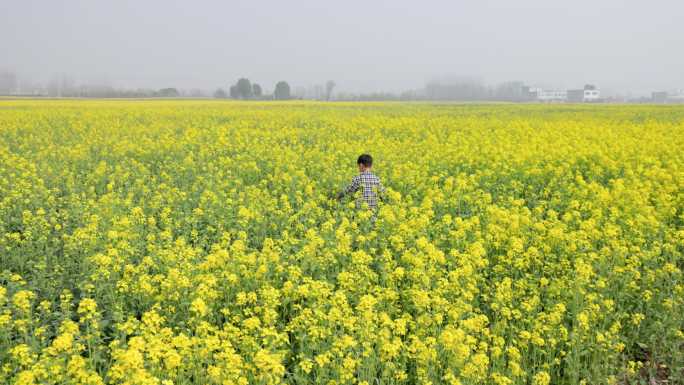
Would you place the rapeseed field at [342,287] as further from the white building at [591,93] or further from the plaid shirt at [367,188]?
the white building at [591,93]

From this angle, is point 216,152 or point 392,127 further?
point 392,127

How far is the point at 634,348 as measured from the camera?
6047 millimetres

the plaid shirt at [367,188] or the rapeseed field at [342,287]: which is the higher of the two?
the plaid shirt at [367,188]

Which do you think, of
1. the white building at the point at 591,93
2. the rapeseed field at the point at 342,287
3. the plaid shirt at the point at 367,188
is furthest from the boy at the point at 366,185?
the white building at the point at 591,93

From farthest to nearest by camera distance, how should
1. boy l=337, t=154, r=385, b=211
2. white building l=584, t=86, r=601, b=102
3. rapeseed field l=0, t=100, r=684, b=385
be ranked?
white building l=584, t=86, r=601, b=102 < boy l=337, t=154, r=385, b=211 < rapeseed field l=0, t=100, r=684, b=385

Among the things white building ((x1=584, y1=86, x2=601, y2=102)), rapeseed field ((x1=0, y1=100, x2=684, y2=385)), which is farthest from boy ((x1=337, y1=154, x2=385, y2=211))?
white building ((x1=584, y1=86, x2=601, y2=102))

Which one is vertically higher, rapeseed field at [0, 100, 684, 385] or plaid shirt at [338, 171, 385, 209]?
plaid shirt at [338, 171, 385, 209]

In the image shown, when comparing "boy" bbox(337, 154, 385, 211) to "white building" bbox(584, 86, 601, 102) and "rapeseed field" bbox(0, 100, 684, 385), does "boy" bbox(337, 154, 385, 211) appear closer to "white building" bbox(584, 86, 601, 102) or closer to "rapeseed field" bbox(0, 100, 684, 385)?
"rapeseed field" bbox(0, 100, 684, 385)

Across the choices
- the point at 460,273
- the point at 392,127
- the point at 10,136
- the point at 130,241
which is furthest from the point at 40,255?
the point at 392,127

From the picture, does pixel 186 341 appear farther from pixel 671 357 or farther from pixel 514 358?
pixel 671 357

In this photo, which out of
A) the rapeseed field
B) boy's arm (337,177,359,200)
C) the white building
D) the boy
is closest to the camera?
the rapeseed field

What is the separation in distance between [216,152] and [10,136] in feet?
28.4

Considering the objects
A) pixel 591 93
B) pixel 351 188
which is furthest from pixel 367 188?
pixel 591 93

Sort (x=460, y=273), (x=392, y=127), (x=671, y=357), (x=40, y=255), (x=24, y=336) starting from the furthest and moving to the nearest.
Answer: (x=392, y=127), (x=40, y=255), (x=460, y=273), (x=671, y=357), (x=24, y=336)
